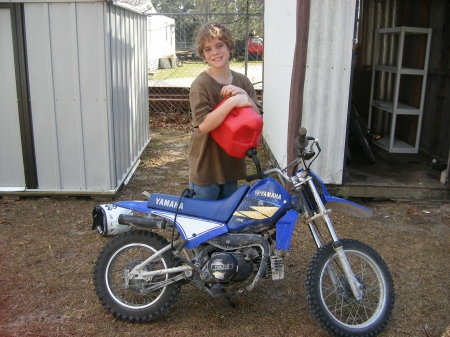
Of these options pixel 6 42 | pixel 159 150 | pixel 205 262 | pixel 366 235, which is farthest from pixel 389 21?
pixel 205 262

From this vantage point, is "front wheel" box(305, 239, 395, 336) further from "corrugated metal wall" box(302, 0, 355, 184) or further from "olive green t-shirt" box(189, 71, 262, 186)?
"corrugated metal wall" box(302, 0, 355, 184)

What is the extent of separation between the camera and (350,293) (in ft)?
9.76

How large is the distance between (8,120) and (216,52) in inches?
127

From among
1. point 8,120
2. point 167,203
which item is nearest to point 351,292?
point 167,203

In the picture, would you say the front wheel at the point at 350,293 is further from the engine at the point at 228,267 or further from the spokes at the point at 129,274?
the spokes at the point at 129,274

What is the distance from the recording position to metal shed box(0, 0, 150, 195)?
5.03 m

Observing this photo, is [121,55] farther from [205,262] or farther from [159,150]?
[205,262]

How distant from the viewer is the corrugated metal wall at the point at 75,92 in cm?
502

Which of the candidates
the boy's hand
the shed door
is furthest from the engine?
the shed door

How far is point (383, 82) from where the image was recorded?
8.18m

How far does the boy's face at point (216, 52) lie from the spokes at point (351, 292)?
1.38 meters

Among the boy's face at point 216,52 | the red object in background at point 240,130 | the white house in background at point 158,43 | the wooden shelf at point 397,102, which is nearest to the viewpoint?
the red object in background at point 240,130

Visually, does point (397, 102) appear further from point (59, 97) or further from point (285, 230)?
point (285, 230)

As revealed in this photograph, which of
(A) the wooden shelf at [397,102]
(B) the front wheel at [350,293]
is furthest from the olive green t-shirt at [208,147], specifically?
(A) the wooden shelf at [397,102]
